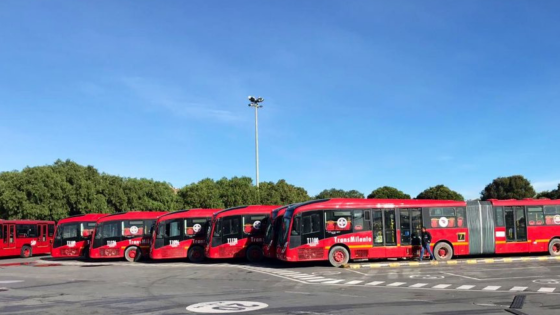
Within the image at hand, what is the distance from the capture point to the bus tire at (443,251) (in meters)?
23.5

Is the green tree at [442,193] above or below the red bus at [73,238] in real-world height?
above

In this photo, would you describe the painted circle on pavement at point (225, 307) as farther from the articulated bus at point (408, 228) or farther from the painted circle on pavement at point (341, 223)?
the painted circle on pavement at point (341, 223)

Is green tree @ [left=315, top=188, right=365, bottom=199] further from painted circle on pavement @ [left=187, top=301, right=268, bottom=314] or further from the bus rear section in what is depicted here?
painted circle on pavement @ [left=187, top=301, right=268, bottom=314]

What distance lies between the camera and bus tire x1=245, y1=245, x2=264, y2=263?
26.0 m

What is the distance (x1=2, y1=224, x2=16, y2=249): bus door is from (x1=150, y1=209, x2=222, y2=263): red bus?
12.5 metres

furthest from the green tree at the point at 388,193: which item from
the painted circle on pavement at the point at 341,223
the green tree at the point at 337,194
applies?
the painted circle on pavement at the point at 341,223

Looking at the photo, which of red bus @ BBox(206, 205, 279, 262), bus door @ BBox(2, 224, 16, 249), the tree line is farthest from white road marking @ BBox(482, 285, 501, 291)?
the tree line

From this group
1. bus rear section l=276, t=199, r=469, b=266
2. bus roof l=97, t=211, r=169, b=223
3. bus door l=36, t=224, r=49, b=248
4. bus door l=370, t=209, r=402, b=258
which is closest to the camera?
bus rear section l=276, t=199, r=469, b=266

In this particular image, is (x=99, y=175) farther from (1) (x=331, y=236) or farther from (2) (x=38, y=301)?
(2) (x=38, y=301)

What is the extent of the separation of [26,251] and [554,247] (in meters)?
33.1

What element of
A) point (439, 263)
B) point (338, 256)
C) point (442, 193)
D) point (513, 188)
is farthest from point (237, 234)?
point (513, 188)

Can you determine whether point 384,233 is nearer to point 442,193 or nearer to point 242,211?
point 242,211

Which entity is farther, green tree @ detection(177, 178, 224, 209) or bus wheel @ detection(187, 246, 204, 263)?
green tree @ detection(177, 178, 224, 209)

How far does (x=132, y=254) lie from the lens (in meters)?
28.4
